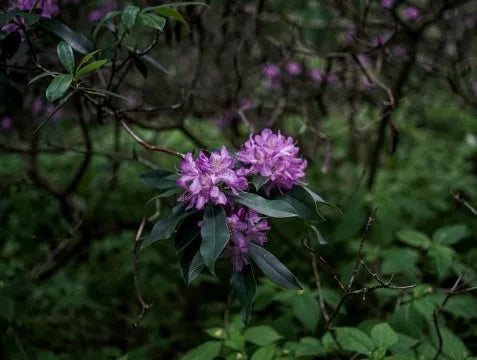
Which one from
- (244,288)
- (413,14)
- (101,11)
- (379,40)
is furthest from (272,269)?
(413,14)

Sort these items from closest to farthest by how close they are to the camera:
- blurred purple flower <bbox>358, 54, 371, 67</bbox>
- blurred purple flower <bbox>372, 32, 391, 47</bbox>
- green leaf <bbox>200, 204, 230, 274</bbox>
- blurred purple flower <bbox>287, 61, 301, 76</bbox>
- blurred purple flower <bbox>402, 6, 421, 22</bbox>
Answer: green leaf <bbox>200, 204, 230, 274</bbox> < blurred purple flower <bbox>372, 32, 391, 47</bbox> < blurred purple flower <bbox>358, 54, 371, 67</bbox> < blurred purple flower <bbox>402, 6, 421, 22</bbox> < blurred purple flower <bbox>287, 61, 301, 76</bbox>

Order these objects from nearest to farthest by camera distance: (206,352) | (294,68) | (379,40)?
1. (206,352)
2. (379,40)
3. (294,68)

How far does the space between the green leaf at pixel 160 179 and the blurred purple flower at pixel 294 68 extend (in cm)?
217

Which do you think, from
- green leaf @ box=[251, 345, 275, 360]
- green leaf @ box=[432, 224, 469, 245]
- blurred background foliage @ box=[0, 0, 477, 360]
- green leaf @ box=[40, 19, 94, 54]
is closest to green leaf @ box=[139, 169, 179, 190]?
blurred background foliage @ box=[0, 0, 477, 360]

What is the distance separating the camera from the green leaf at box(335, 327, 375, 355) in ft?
4.62

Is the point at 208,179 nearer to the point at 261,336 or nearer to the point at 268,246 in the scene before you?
the point at 268,246

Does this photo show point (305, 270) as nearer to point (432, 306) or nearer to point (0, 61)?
point (432, 306)

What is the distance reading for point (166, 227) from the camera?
113 centimetres

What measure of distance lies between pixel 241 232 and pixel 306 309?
0.66 meters

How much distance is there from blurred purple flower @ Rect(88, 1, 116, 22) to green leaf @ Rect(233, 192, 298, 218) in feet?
6.02

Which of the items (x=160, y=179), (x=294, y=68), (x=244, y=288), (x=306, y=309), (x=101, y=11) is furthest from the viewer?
(x=294, y=68)

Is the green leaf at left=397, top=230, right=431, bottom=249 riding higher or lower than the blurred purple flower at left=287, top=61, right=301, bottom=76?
lower

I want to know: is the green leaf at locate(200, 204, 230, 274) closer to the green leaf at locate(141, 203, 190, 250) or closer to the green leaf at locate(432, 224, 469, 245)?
the green leaf at locate(141, 203, 190, 250)

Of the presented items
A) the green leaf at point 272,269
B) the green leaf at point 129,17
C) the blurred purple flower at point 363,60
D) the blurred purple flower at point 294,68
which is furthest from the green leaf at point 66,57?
the blurred purple flower at point 294,68
